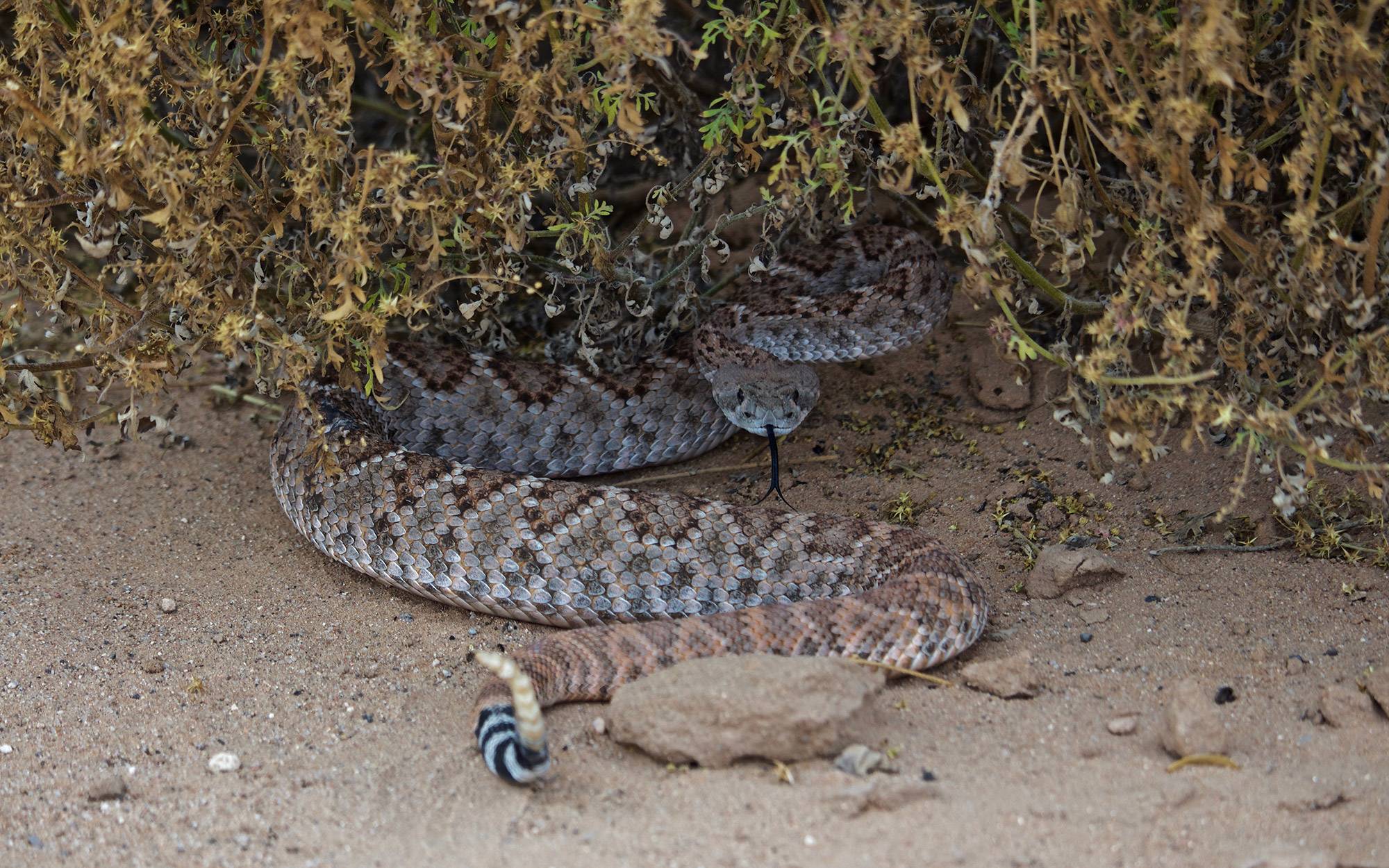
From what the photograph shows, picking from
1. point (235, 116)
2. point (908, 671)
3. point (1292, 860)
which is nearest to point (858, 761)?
point (908, 671)

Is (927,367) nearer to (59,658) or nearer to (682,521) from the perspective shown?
(682,521)

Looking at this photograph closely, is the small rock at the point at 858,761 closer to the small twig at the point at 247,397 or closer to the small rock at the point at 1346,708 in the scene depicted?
the small rock at the point at 1346,708

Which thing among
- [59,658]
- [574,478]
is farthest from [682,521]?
[59,658]

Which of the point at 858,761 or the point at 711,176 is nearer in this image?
the point at 858,761

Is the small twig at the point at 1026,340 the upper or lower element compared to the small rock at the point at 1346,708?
upper

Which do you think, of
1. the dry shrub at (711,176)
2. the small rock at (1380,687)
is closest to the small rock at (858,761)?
the dry shrub at (711,176)

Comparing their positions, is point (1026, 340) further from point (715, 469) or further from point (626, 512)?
point (715, 469)
